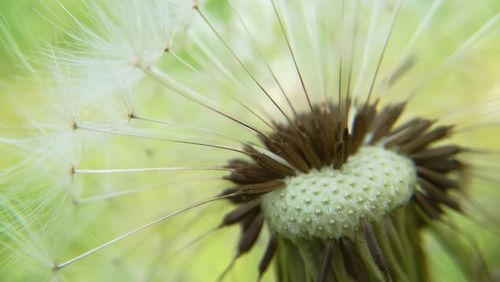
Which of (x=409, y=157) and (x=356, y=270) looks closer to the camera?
(x=356, y=270)

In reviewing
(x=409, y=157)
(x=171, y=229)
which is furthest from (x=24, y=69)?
(x=409, y=157)

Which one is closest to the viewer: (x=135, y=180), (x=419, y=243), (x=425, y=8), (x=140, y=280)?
(x=419, y=243)

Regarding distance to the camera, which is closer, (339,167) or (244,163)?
(339,167)

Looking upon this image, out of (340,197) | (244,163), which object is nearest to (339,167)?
(340,197)

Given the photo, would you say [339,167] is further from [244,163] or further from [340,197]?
[244,163]

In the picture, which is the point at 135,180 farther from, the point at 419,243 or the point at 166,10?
the point at 419,243

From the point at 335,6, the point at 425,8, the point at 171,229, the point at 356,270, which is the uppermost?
the point at 425,8

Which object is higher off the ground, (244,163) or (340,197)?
(244,163)
